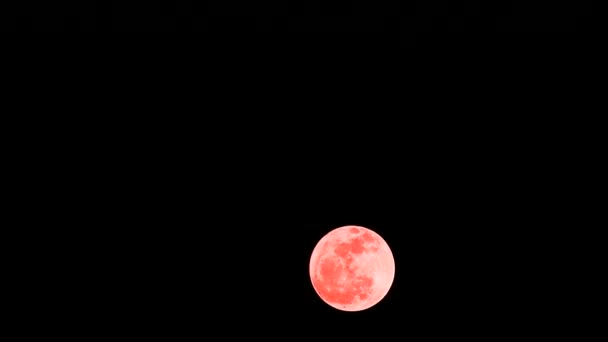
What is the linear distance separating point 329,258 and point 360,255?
0.32m

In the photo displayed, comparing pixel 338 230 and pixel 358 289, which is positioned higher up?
pixel 338 230

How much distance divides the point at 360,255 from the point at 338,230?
441mm

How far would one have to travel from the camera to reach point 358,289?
587 cm

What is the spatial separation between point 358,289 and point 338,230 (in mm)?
692

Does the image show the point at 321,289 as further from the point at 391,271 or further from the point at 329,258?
the point at 391,271

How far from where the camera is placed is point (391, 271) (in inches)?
242

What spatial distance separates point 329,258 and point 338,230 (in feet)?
1.24

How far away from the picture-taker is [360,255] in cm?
591

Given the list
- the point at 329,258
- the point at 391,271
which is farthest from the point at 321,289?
the point at 391,271

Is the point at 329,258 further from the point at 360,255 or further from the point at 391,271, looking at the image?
the point at 391,271

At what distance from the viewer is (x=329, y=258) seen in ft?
19.6

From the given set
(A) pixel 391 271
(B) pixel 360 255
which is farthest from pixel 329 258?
(A) pixel 391 271

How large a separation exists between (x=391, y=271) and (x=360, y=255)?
1.56ft

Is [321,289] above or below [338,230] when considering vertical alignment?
below
